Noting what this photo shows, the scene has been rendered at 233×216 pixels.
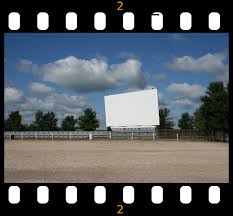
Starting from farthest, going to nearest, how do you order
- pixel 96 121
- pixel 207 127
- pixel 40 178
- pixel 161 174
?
pixel 96 121 < pixel 207 127 < pixel 161 174 < pixel 40 178

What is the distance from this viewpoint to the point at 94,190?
593 centimetres

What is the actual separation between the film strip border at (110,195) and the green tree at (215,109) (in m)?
36.1

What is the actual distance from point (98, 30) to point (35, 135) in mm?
44792

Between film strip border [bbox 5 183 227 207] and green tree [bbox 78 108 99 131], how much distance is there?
6095 cm

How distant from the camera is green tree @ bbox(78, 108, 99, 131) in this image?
220 ft

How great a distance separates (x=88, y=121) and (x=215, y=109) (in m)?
28.9

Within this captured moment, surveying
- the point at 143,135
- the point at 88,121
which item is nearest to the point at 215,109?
the point at 143,135

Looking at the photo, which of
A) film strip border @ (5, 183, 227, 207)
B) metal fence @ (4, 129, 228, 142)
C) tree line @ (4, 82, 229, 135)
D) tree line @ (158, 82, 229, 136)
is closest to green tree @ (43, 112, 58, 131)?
tree line @ (4, 82, 229, 135)

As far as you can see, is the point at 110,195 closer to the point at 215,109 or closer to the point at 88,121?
the point at 215,109

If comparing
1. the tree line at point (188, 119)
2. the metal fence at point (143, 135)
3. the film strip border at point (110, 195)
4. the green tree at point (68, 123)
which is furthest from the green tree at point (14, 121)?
the film strip border at point (110, 195)

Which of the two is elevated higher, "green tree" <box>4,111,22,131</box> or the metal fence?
"green tree" <box>4,111,22,131</box>

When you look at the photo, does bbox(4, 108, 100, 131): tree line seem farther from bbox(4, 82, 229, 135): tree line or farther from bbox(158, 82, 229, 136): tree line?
bbox(158, 82, 229, 136): tree line

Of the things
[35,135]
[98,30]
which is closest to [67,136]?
[35,135]

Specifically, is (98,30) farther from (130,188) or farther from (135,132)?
(135,132)
